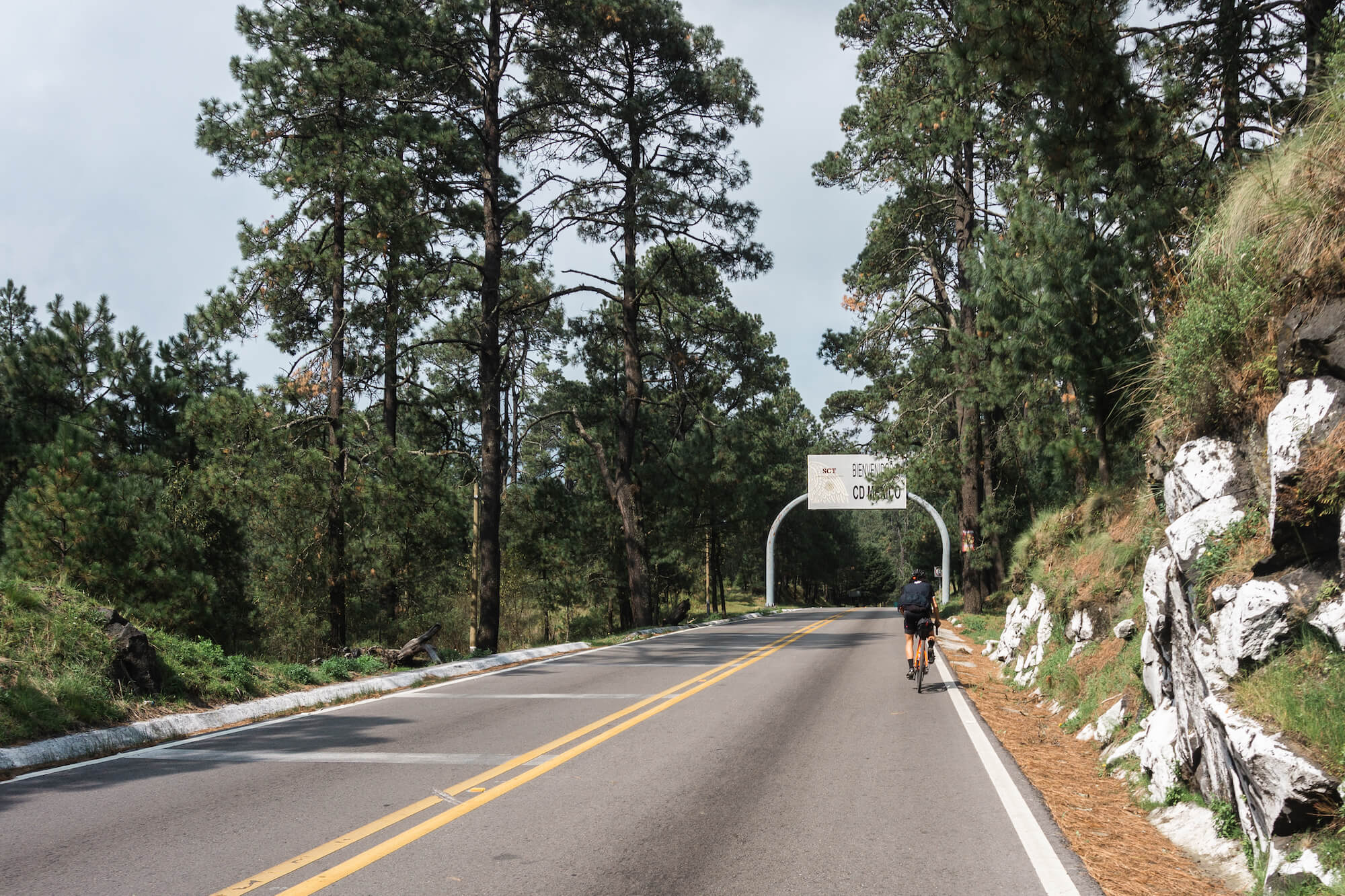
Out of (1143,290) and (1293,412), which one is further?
(1143,290)

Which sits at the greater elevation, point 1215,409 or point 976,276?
point 976,276

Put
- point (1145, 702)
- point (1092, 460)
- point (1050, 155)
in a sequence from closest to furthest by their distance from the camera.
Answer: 1. point (1145, 702)
2. point (1050, 155)
3. point (1092, 460)

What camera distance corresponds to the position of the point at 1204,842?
5.46 m

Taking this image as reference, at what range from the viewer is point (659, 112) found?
25453mm

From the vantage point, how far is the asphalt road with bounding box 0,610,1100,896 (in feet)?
15.4

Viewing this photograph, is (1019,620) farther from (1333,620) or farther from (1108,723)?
(1333,620)

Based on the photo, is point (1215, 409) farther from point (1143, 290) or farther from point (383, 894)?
point (383, 894)

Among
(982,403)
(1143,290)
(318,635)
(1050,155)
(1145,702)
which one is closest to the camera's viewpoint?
(1145,702)

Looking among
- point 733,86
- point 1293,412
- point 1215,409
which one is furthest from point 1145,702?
point 733,86

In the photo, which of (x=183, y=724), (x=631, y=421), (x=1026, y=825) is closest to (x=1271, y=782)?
(x=1026, y=825)

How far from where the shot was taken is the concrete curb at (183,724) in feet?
24.1

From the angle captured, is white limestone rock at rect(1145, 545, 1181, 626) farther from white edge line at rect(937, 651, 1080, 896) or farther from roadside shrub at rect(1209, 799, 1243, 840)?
white edge line at rect(937, 651, 1080, 896)

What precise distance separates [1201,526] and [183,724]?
9.14m

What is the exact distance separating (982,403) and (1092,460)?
597cm
